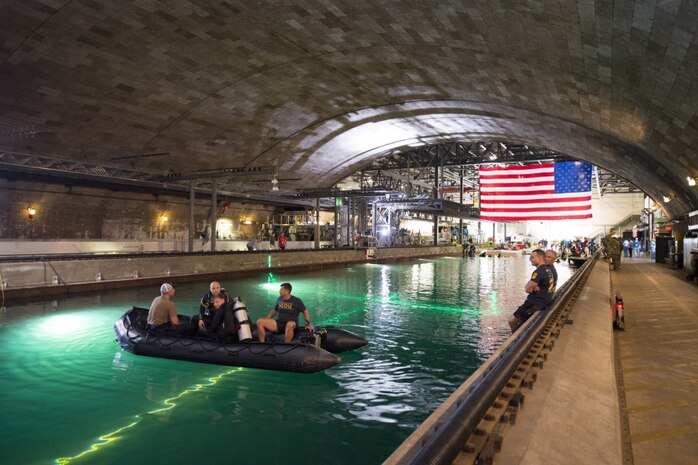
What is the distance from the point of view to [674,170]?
1769cm

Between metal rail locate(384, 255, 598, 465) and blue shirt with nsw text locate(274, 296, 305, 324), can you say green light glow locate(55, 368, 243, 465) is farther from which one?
metal rail locate(384, 255, 598, 465)

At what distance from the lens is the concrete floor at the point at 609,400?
12.3 feet

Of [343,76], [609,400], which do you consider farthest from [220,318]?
[343,76]

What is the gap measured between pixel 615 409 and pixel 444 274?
2245 cm

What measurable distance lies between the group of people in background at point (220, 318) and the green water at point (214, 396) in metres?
0.66

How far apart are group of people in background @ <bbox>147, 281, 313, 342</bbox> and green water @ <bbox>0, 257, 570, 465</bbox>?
0.66m


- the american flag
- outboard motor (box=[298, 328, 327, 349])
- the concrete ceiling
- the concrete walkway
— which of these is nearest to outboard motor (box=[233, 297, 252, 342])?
outboard motor (box=[298, 328, 327, 349])

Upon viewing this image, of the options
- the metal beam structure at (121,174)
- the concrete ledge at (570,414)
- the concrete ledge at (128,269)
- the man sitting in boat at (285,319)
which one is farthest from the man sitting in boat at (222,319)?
the metal beam structure at (121,174)

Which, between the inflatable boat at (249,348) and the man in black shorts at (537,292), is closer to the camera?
the inflatable boat at (249,348)

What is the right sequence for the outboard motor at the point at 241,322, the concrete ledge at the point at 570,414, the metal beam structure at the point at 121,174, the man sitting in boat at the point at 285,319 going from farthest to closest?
the metal beam structure at the point at 121,174
the man sitting in boat at the point at 285,319
the outboard motor at the point at 241,322
the concrete ledge at the point at 570,414

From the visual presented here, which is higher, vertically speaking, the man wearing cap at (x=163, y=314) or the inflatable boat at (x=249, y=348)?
the man wearing cap at (x=163, y=314)

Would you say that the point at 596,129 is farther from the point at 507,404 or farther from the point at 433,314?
the point at 507,404

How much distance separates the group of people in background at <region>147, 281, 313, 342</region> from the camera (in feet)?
28.1

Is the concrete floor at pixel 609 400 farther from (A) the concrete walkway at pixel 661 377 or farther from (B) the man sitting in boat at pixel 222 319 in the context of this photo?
(B) the man sitting in boat at pixel 222 319
